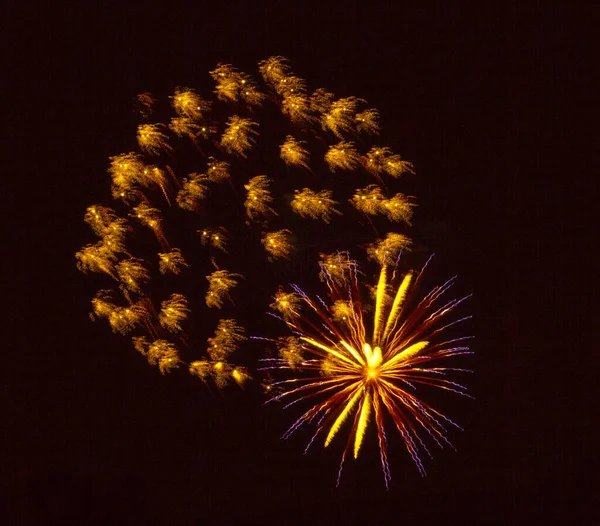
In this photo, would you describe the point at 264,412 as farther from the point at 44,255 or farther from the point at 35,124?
the point at 35,124

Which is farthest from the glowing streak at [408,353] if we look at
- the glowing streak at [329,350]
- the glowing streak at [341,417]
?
the glowing streak at [341,417]

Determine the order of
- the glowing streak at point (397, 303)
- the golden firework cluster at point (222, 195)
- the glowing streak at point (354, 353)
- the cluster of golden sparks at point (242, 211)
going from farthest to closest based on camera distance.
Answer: the golden firework cluster at point (222, 195) → the cluster of golden sparks at point (242, 211) → the glowing streak at point (397, 303) → the glowing streak at point (354, 353)

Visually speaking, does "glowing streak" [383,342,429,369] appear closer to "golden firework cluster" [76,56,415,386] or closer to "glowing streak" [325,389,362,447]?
"glowing streak" [325,389,362,447]

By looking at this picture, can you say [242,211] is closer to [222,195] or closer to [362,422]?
[222,195]

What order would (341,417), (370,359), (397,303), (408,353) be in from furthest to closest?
(397,303) < (341,417) < (408,353) < (370,359)

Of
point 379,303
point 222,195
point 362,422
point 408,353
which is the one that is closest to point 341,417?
point 362,422

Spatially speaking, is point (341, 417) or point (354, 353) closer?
point (354, 353)

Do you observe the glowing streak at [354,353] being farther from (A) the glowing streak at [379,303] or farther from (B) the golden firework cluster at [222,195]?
(B) the golden firework cluster at [222,195]
